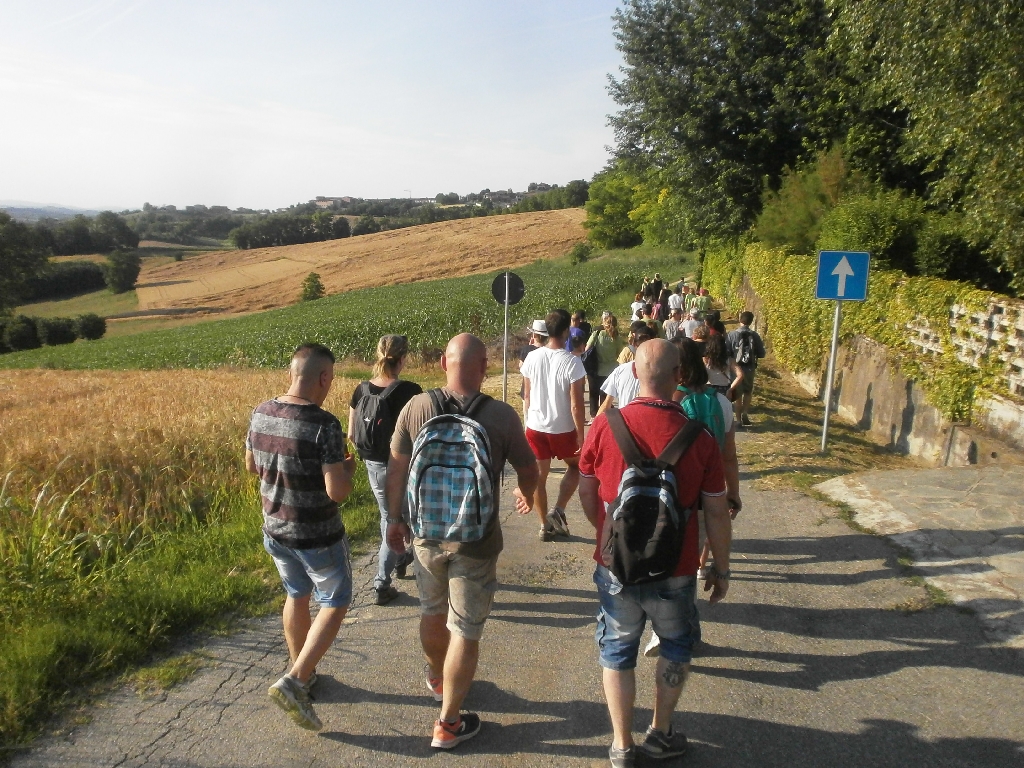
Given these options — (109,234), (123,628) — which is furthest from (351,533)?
(109,234)

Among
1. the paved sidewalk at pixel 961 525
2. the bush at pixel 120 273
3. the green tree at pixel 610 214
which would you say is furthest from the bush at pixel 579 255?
the paved sidewalk at pixel 961 525

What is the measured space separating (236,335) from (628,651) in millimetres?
38495

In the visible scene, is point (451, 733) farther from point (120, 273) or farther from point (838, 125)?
point (120, 273)

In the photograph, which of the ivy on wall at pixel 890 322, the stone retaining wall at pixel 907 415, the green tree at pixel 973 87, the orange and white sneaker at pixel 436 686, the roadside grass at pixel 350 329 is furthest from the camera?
the roadside grass at pixel 350 329

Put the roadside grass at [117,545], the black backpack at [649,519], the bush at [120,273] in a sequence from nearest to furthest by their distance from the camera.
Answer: the black backpack at [649,519]
the roadside grass at [117,545]
the bush at [120,273]

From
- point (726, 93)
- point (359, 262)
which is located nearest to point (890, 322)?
point (726, 93)

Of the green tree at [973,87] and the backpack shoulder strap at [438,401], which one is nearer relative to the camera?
the backpack shoulder strap at [438,401]

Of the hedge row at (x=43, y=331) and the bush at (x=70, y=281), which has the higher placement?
the bush at (x=70, y=281)

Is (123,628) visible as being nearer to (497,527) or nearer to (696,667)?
(497,527)

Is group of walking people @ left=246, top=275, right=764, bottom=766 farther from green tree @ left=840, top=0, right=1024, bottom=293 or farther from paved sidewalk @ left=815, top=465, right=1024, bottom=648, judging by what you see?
green tree @ left=840, top=0, right=1024, bottom=293

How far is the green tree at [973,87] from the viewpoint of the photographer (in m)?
10.5

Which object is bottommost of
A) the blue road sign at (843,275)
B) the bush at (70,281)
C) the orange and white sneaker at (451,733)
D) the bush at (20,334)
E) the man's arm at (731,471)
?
the bush at (20,334)

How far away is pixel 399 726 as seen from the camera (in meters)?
3.63

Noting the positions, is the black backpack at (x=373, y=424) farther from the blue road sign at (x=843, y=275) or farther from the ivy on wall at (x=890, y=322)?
the ivy on wall at (x=890, y=322)
